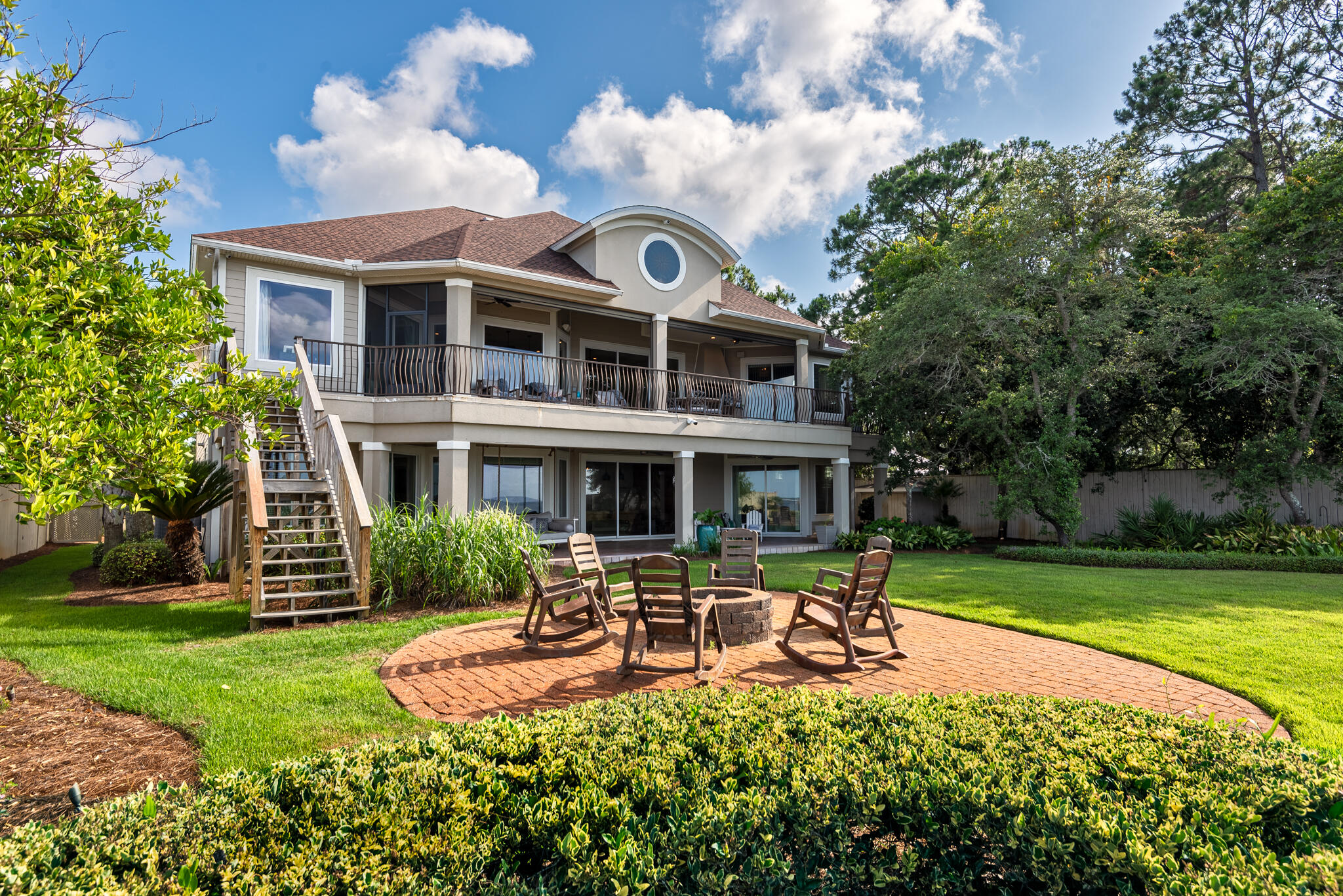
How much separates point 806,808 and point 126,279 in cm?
519

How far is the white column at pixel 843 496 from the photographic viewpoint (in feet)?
58.9

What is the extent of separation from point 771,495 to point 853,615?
44.2 feet

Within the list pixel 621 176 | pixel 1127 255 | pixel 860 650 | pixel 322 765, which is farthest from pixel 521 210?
pixel 322 765

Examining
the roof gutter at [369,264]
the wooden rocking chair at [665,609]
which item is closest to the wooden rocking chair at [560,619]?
the wooden rocking chair at [665,609]

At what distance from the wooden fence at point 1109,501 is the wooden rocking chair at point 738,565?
35.3 feet

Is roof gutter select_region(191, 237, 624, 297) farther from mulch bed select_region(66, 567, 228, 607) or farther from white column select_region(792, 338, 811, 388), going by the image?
white column select_region(792, 338, 811, 388)

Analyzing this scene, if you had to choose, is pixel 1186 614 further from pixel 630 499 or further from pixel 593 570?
pixel 630 499

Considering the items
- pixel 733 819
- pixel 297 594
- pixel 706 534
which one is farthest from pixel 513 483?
pixel 733 819

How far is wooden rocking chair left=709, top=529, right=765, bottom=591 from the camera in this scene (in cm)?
822

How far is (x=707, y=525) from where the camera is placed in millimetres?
15469

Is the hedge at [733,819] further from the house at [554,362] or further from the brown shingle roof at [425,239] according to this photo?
the brown shingle roof at [425,239]

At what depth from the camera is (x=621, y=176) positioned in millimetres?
20203

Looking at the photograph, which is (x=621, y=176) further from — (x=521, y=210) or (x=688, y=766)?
(x=688, y=766)

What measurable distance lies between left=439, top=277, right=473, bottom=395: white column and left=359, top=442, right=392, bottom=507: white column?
1.41 meters
